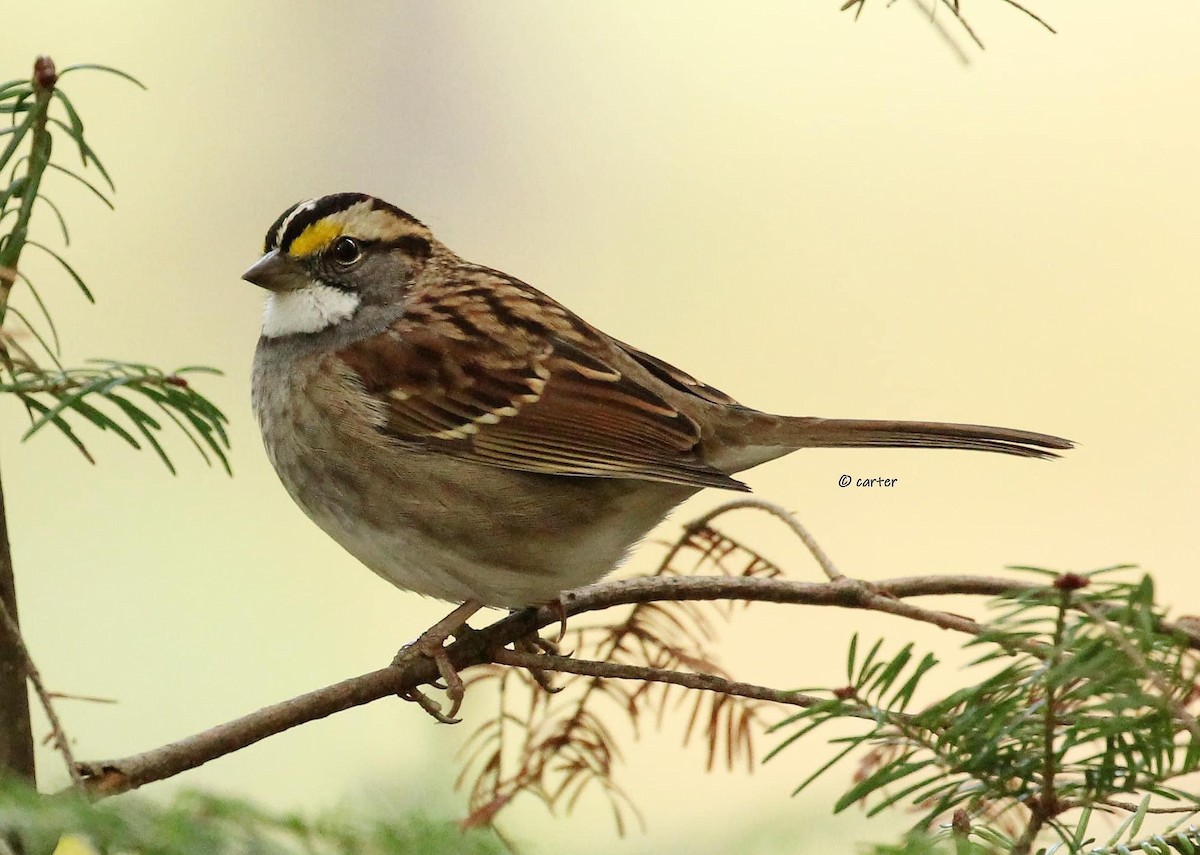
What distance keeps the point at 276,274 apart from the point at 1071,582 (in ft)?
4.59

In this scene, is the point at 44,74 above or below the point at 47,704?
above

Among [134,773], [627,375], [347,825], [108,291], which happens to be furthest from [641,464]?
[108,291]

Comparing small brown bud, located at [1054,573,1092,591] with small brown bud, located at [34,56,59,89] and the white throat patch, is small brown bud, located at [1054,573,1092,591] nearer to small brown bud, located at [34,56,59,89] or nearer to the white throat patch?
small brown bud, located at [34,56,59,89]

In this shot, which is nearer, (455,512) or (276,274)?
(455,512)

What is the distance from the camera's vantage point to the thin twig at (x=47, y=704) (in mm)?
Answer: 675

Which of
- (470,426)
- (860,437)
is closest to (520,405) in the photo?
(470,426)

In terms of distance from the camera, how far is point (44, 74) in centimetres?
88

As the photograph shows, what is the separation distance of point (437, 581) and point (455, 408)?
0.83 feet

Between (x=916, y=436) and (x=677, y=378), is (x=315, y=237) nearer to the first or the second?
(x=677, y=378)

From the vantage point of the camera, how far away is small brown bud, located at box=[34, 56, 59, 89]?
34.6 inches

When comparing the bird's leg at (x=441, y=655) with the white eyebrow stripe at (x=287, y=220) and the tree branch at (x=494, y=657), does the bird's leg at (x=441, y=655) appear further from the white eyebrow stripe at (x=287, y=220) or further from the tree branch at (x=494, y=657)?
the white eyebrow stripe at (x=287, y=220)

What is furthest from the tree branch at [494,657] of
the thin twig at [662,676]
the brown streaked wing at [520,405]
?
the brown streaked wing at [520,405]

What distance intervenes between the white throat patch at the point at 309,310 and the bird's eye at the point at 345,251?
0.04 m

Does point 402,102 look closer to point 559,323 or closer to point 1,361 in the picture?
point 559,323
